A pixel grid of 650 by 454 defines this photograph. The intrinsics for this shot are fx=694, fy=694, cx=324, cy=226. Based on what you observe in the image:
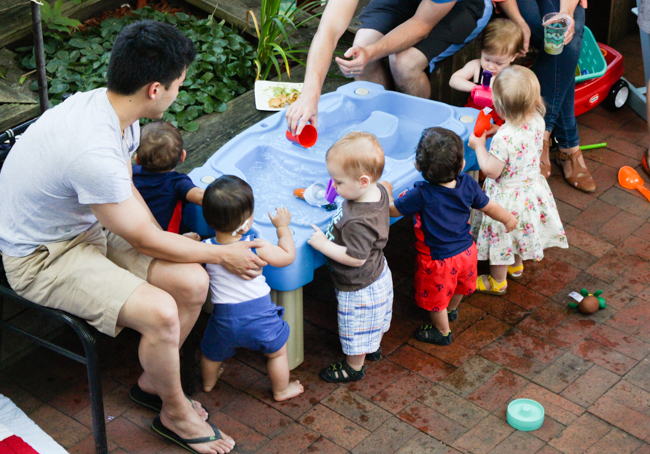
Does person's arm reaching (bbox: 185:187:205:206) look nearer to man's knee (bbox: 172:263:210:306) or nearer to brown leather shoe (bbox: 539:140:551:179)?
man's knee (bbox: 172:263:210:306)

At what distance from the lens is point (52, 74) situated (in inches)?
149

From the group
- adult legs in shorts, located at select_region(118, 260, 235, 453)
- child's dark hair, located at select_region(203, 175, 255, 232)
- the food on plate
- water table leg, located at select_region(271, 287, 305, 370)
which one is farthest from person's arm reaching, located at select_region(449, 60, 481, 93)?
adult legs in shorts, located at select_region(118, 260, 235, 453)

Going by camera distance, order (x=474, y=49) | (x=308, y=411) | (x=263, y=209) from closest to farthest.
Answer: (x=308, y=411)
(x=263, y=209)
(x=474, y=49)

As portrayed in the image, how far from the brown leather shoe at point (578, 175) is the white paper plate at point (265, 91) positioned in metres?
1.54

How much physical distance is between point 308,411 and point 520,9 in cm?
242

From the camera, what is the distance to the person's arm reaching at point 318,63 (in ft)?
9.82

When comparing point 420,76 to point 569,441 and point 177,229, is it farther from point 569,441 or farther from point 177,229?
point 569,441

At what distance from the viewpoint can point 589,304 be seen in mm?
2924

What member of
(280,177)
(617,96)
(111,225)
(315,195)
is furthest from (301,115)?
(617,96)

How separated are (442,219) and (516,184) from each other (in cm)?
52

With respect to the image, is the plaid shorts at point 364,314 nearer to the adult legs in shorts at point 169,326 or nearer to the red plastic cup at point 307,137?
the adult legs in shorts at point 169,326

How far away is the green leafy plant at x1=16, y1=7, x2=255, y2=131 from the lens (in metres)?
3.69

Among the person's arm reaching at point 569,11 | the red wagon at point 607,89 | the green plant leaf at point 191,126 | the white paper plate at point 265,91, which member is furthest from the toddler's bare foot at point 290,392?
the red wagon at point 607,89

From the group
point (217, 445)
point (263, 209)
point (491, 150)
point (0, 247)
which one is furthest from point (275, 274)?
point (491, 150)
